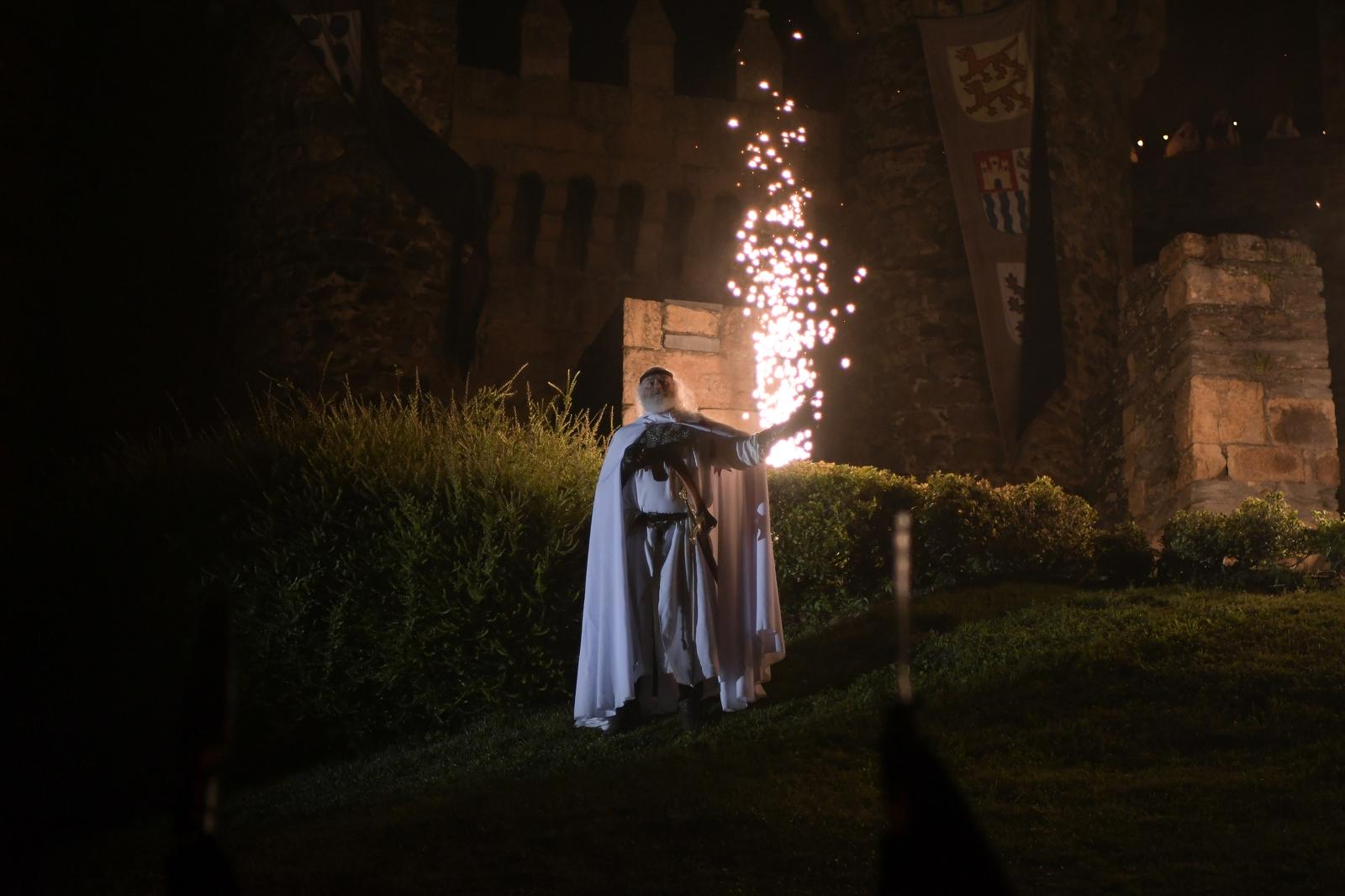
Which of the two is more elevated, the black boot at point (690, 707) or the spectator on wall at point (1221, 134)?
the spectator on wall at point (1221, 134)

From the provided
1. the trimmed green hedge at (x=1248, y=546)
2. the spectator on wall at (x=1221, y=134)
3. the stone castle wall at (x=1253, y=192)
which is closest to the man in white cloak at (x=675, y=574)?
the trimmed green hedge at (x=1248, y=546)

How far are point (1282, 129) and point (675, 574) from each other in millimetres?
18210

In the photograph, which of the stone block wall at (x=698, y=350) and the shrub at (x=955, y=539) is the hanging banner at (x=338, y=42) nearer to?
the stone block wall at (x=698, y=350)

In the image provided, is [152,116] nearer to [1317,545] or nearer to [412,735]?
[412,735]

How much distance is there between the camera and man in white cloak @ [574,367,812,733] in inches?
292

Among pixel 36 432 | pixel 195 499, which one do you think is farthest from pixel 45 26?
pixel 195 499

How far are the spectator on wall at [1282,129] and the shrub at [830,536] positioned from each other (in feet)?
47.1

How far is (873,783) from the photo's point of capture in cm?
629

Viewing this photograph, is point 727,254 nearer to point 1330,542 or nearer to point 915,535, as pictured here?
point 915,535

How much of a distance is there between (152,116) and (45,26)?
162 cm

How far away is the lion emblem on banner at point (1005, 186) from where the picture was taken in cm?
1683

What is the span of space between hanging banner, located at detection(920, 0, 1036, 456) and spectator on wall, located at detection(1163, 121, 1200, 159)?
690cm

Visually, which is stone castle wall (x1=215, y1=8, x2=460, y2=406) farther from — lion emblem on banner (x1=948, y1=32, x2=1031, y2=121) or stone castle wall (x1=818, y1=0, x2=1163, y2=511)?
lion emblem on banner (x1=948, y1=32, x2=1031, y2=121)

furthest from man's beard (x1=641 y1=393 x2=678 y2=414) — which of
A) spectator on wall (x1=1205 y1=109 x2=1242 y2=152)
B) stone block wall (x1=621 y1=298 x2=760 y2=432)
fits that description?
spectator on wall (x1=1205 y1=109 x2=1242 y2=152)
